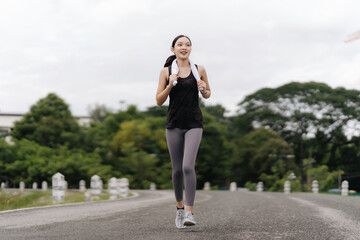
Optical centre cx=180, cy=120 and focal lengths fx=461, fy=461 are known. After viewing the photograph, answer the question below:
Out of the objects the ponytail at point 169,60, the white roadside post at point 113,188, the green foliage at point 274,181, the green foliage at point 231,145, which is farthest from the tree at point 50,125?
the ponytail at point 169,60

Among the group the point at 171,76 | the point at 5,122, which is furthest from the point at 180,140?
the point at 5,122

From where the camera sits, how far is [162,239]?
13.6 ft

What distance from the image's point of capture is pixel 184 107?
4996 millimetres

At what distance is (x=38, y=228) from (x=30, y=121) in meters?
39.0

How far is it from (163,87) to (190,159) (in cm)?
87

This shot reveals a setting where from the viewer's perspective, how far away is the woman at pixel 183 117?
495 centimetres

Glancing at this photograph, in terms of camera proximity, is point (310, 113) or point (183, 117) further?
point (310, 113)

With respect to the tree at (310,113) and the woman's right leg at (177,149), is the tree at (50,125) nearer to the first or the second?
the tree at (310,113)

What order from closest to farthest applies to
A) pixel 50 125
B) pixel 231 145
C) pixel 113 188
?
1. pixel 113 188
2. pixel 50 125
3. pixel 231 145

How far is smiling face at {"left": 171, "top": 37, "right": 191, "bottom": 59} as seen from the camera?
5.15m

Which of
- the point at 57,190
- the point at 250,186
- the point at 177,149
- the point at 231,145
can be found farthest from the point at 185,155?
the point at 231,145

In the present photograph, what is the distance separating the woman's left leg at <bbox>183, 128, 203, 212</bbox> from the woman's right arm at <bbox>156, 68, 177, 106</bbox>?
18.0 inches

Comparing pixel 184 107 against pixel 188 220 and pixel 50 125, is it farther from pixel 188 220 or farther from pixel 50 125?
pixel 50 125

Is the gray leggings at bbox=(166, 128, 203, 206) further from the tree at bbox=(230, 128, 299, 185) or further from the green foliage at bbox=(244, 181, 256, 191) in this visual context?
the green foliage at bbox=(244, 181, 256, 191)
